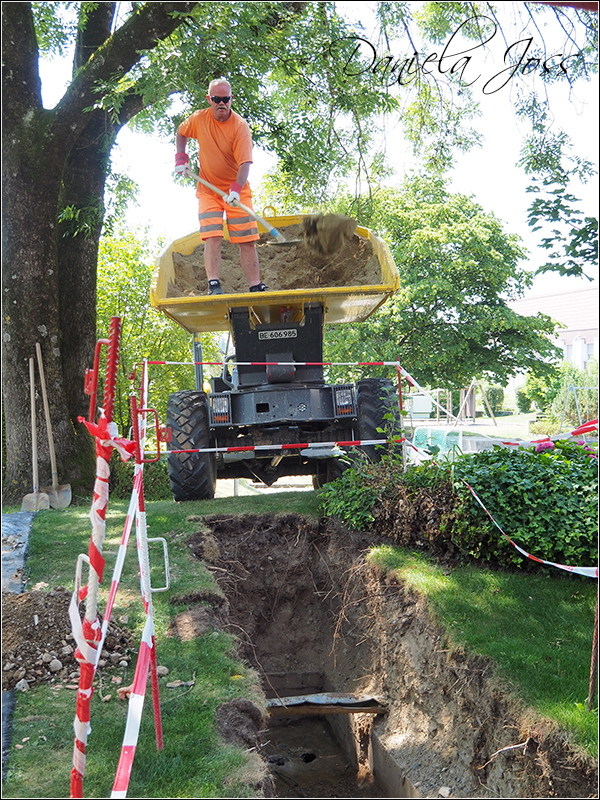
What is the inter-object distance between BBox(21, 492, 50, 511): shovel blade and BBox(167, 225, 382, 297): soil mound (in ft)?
9.11

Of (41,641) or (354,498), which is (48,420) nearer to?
(354,498)

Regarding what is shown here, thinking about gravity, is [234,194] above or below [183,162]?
below

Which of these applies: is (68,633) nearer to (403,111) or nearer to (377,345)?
(403,111)

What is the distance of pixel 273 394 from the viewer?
6.55 m

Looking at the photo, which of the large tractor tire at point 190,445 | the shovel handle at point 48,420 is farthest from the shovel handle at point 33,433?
the large tractor tire at point 190,445

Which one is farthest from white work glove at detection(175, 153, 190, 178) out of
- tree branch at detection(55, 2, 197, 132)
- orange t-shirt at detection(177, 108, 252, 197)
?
tree branch at detection(55, 2, 197, 132)

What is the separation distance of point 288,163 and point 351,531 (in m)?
3.79

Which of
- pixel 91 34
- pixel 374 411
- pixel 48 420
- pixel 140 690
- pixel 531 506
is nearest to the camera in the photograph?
pixel 140 690

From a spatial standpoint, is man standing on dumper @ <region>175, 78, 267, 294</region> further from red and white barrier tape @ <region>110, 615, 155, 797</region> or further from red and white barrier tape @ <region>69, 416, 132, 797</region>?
red and white barrier tape @ <region>110, 615, 155, 797</region>

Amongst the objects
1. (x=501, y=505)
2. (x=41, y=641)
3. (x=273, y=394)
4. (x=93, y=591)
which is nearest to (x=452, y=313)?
(x=273, y=394)

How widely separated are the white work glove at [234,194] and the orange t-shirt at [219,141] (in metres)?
0.19

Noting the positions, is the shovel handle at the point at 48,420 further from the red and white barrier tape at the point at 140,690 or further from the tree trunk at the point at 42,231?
the red and white barrier tape at the point at 140,690

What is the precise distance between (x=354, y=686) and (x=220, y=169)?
4.36m

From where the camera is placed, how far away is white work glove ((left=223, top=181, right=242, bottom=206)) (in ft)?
17.0
